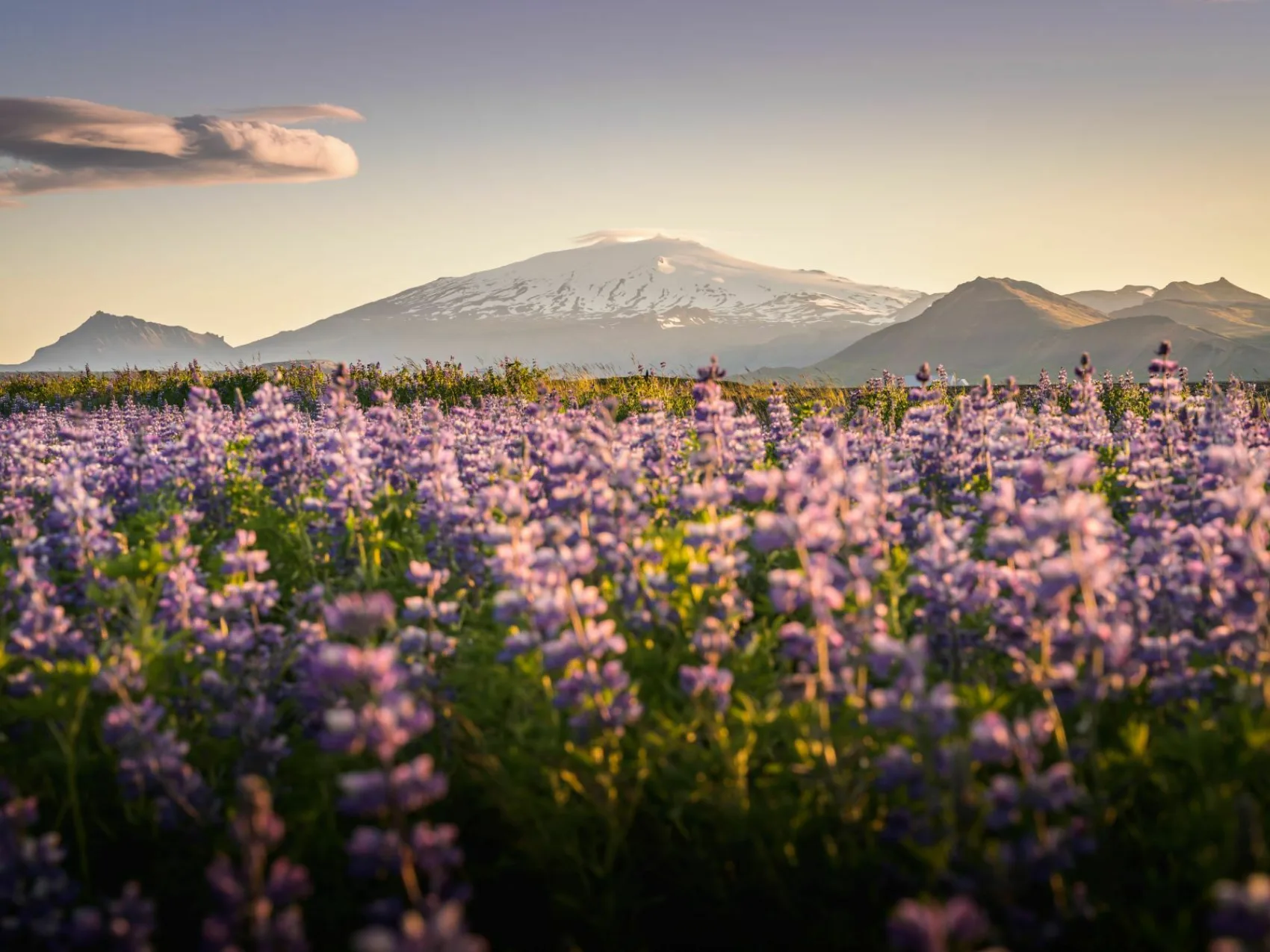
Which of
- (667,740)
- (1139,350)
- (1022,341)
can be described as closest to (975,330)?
(1022,341)

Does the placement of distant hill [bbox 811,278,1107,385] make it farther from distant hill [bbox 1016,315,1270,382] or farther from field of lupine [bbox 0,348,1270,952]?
field of lupine [bbox 0,348,1270,952]

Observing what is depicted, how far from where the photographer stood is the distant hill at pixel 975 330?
6181 inches

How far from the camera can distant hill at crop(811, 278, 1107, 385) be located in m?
157

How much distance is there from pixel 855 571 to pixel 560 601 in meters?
1.26

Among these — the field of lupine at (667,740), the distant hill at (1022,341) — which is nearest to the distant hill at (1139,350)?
the distant hill at (1022,341)

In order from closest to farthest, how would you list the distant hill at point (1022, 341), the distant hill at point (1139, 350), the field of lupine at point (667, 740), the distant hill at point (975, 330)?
1. the field of lupine at point (667, 740)
2. the distant hill at point (1139, 350)
3. the distant hill at point (1022, 341)
4. the distant hill at point (975, 330)

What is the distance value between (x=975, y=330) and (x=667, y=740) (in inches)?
7195

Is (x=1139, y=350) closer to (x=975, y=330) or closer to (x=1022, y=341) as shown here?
(x=1022, y=341)

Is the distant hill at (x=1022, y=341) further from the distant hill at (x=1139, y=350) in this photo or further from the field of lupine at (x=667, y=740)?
the field of lupine at (x=667, y=740)

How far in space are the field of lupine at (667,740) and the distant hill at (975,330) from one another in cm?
14705

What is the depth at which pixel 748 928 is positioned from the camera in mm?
3357

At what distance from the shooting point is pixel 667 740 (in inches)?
146

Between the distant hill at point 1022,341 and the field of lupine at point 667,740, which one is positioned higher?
the distant hill at point 1022,341

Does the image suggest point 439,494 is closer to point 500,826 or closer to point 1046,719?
point 500,826
